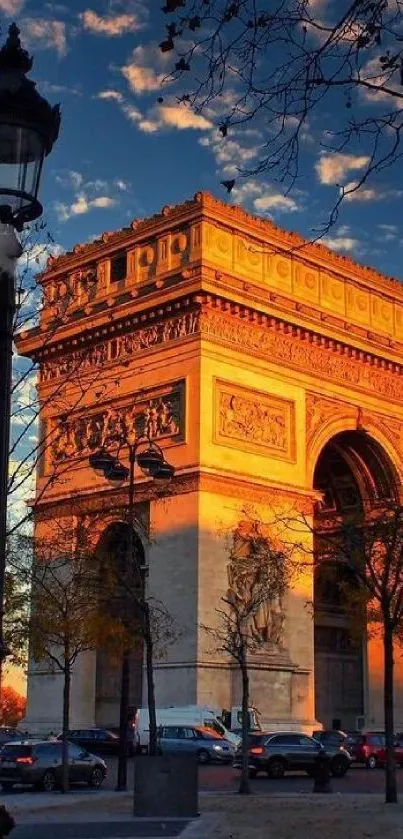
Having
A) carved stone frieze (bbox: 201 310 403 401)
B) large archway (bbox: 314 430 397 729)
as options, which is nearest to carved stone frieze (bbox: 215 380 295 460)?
carved stone frieze (bbox: 201 310 403 401)

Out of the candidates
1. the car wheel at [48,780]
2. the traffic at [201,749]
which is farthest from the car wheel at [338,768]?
the car wheel at [48,780]

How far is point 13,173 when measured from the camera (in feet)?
20.8

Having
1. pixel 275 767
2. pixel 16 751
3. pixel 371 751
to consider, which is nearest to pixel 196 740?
pixel 275 767

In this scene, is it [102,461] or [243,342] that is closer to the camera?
[102,461]

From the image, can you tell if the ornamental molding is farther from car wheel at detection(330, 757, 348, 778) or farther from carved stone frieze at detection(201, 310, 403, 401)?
car wheel at detection(330, 757, 348, 778)

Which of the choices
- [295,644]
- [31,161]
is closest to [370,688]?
[295,644]

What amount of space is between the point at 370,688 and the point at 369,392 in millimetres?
12493

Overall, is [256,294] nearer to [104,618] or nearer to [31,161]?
[104,618]

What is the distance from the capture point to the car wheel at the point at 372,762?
4047cm

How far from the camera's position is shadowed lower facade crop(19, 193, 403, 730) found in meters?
39.7

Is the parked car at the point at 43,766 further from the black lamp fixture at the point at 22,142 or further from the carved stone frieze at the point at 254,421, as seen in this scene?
the black lamp fixture at the point at 22,142

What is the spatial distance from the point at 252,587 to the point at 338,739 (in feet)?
18.8

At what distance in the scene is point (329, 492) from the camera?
5259 centimetres

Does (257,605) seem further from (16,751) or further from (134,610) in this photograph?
(16,751)
